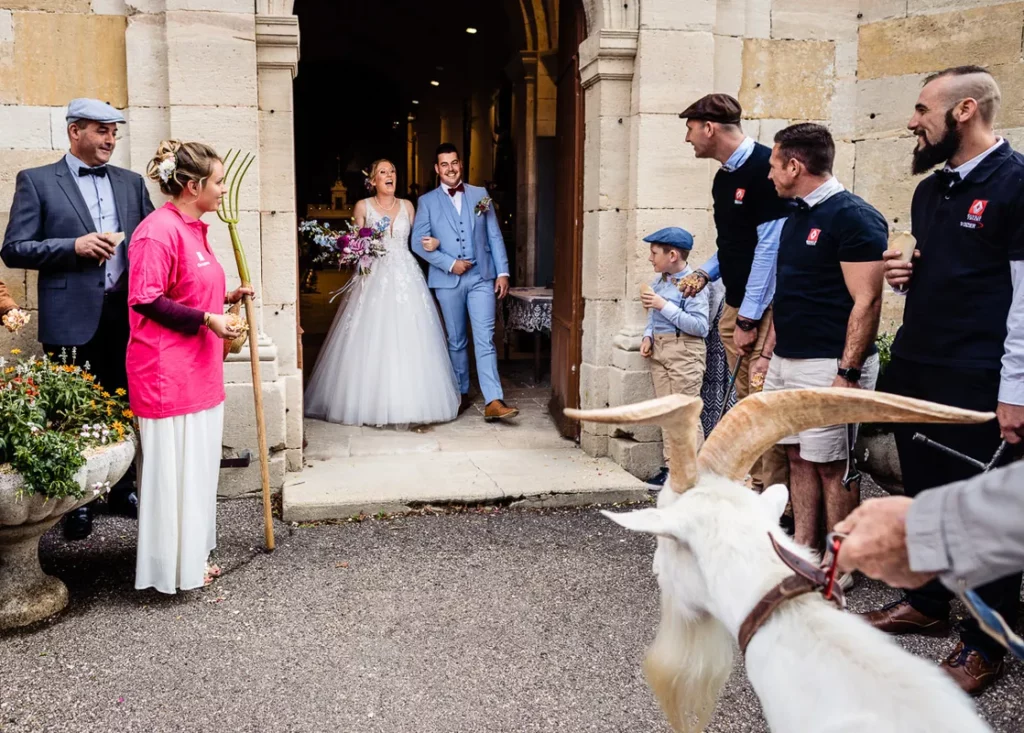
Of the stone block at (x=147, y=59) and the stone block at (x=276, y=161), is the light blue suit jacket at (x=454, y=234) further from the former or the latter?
the stone block at (x=147, y=59)

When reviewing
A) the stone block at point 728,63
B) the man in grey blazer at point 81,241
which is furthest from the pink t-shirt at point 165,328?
the stone block at point 728,63


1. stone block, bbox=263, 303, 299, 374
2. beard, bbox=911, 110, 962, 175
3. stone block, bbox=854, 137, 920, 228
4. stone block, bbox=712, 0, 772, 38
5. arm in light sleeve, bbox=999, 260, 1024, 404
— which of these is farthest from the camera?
stone block, bbox=854, 137, 920, 228

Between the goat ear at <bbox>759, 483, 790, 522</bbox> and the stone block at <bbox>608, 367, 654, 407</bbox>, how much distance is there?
12.1 ft

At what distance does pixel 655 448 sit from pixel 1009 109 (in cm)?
311

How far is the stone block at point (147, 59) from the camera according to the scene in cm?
516

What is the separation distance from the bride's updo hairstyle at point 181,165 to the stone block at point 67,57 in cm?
178

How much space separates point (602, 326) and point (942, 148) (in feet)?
9.50

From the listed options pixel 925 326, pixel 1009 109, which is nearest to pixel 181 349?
pixel 925 326

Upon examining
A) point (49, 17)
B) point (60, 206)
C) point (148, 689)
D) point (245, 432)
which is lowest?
point (148, 689)

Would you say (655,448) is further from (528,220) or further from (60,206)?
(528,220)

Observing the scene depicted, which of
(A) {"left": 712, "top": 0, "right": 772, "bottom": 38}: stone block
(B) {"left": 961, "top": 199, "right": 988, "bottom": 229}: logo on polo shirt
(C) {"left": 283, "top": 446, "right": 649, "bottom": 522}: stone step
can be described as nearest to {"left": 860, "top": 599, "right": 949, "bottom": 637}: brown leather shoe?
(B) {"left": 961, "top": 199, "right": 988, "bottom": 229}: logo on polo shirt

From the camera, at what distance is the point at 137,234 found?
374 centimetres

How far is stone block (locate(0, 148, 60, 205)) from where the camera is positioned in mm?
5133

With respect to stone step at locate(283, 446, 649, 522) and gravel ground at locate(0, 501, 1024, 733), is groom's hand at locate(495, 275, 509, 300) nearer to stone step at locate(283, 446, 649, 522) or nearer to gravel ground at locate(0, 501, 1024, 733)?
stone step at locate(283, 446, 649, 522)
